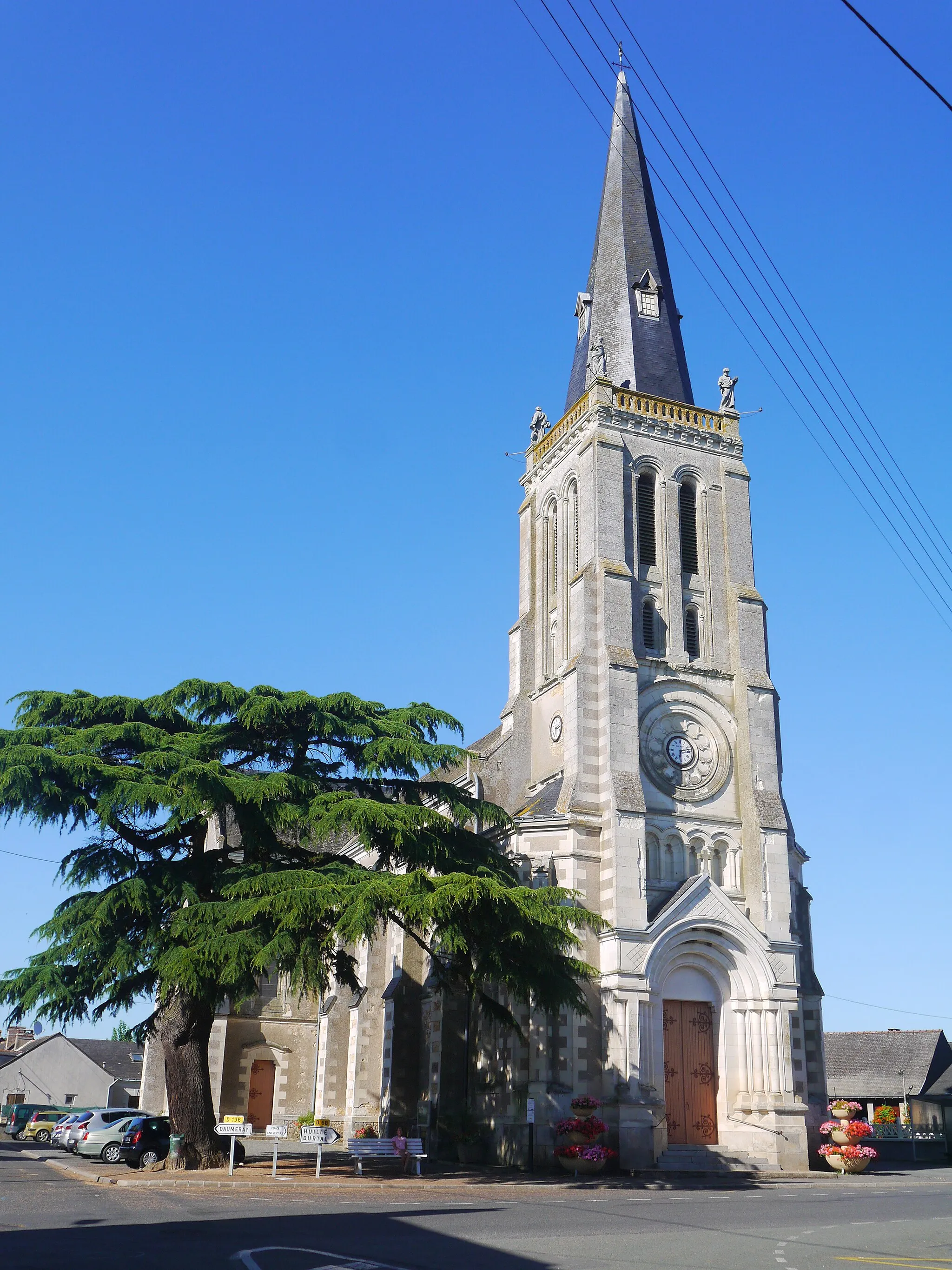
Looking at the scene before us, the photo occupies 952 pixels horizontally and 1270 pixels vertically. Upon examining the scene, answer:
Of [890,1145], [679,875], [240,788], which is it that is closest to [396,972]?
[679,875]

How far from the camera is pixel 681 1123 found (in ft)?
96.1

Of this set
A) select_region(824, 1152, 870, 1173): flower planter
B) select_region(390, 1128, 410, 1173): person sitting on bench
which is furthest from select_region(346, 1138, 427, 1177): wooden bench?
select_region(824, 1152, 870, 1173): flower planter

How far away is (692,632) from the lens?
1357 inches

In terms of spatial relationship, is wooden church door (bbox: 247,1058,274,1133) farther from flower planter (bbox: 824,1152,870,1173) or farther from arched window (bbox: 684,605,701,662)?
arched window (bbox: 684,605,701,662)

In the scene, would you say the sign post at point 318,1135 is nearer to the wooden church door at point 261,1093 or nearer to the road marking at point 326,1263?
the road marking at point 326,1263

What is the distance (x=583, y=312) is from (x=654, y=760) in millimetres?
16690

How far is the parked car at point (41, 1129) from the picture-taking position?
1638 inches

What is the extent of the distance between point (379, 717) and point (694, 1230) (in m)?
13.8

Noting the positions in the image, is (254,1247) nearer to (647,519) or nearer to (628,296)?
(647,519)

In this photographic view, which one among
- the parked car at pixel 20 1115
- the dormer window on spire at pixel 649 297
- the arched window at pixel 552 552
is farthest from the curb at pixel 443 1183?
the dormer window on spire at pixel 649 297

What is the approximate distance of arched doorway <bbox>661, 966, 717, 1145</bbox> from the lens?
29.3m

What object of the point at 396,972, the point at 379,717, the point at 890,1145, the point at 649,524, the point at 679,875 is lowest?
the point at 890,1145

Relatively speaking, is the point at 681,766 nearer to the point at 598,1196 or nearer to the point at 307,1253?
the point at 598,1196

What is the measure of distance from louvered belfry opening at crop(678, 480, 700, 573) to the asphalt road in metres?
18.6
